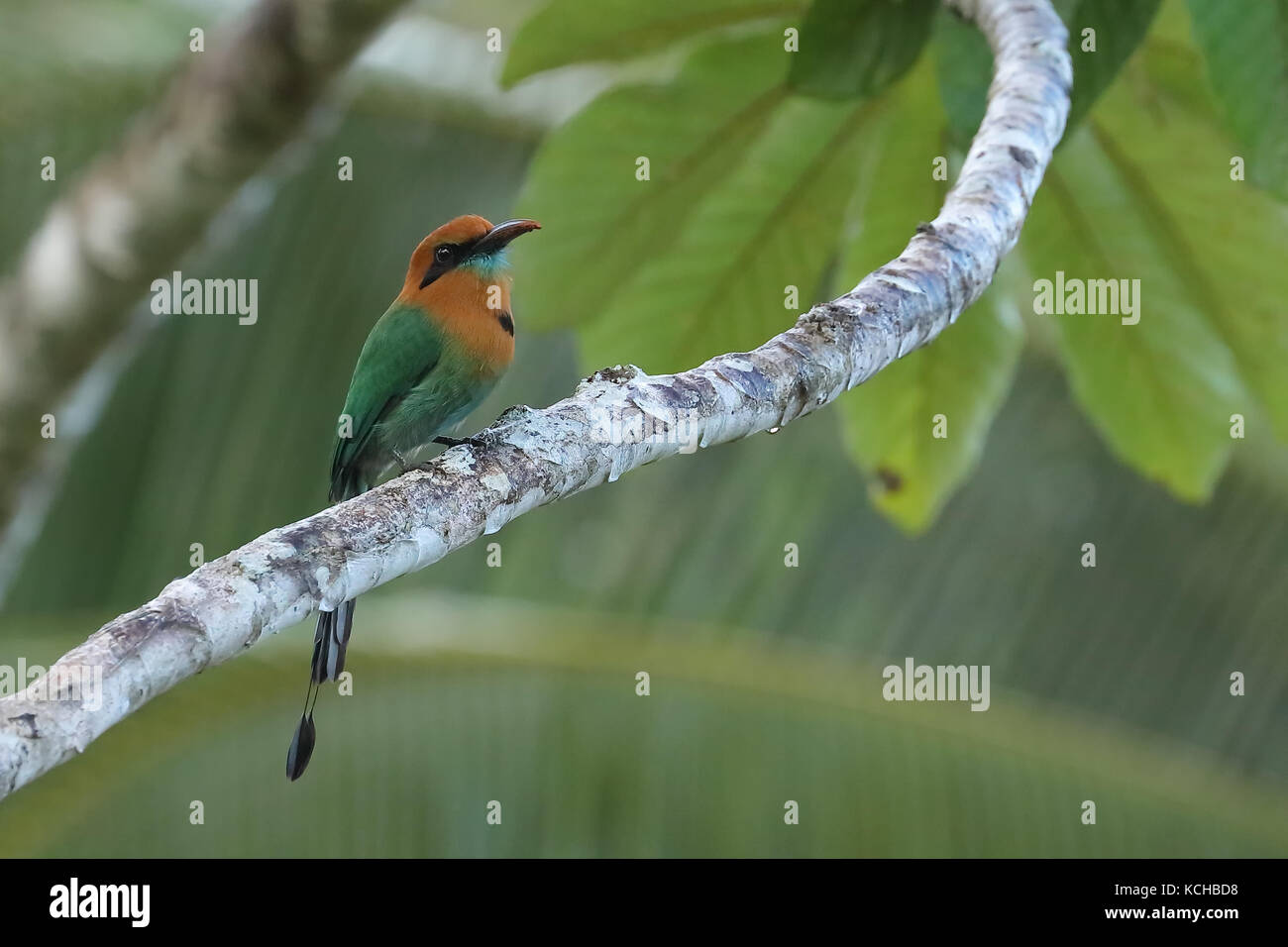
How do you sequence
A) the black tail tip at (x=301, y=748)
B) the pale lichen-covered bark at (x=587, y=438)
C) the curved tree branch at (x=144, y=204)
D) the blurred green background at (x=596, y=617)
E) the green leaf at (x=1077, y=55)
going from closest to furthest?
the pale lichen-covered bark at (x=587, y=438) < the black tail tip at (x=301, y=748) < the green leaf at (x=1077, y=55) < the curved tree branch at (x=144, y=204) < the blurred green background at (x=596, y=617)

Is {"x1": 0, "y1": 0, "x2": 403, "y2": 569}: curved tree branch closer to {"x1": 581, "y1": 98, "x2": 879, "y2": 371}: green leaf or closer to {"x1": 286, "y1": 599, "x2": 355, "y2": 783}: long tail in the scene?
{"x1": 581, "y1": 98, "x2": 879, "y2": 371}: green leaf

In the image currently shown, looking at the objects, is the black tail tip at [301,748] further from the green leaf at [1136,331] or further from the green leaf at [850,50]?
the green leaf at [1136,331]

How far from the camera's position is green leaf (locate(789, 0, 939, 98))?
2.56 metres

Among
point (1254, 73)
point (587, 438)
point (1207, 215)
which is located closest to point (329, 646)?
point (587, 438)

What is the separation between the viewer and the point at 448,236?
2.72 m

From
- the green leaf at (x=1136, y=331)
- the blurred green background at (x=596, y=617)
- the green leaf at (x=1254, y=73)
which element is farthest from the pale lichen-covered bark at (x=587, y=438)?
the blurred green background at (x=596, y=617)

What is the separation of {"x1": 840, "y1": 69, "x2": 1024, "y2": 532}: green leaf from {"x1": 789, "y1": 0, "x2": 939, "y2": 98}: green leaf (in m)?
0.40

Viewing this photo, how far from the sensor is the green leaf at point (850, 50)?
256 cm

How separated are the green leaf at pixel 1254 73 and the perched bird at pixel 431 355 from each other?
Answer: 1.34m

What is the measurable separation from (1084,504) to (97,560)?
4229 mm

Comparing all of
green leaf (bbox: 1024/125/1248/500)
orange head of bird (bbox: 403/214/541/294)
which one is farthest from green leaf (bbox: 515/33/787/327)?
green leaf (bbox: 1024/125/1248/500)

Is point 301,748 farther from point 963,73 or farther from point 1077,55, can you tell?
point 1077,55

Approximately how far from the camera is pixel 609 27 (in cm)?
284

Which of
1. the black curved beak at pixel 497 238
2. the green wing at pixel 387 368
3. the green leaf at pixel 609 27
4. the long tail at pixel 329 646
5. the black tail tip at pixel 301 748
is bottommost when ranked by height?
the black tail tip at pixel 301 748
